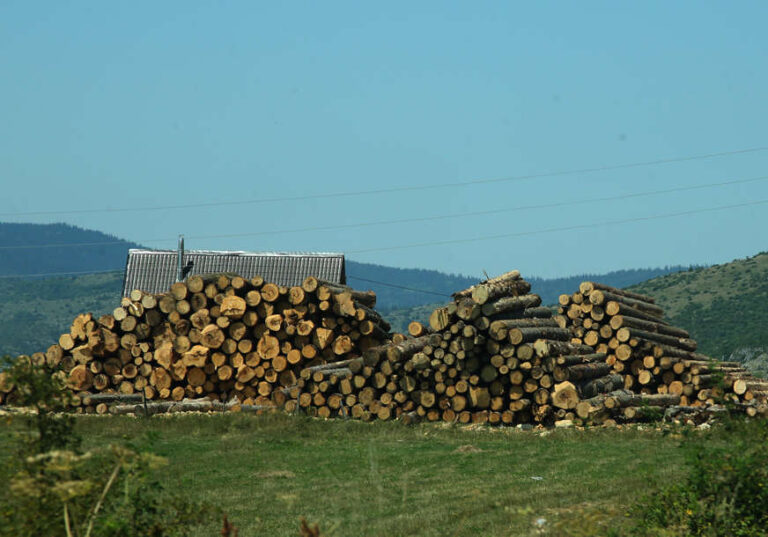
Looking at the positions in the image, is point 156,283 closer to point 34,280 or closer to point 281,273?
point 281,273

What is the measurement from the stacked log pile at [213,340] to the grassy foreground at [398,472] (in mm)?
2197

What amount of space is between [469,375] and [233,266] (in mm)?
16452

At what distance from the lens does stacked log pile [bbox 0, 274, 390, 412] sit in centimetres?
2105

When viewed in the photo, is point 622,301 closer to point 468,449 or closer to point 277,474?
point 468,449

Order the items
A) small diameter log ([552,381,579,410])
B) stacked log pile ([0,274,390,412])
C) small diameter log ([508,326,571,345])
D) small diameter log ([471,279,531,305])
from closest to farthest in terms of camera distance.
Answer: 1. small diameter log ([552,381,579,410])
2. small diameter log ([508,326,571,345])
3. small diameter log ([471,279,531,305])
4. stacked log pile ([0,274,390,412])

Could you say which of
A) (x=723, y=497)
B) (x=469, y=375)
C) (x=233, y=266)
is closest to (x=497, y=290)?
(x=469, y=375)

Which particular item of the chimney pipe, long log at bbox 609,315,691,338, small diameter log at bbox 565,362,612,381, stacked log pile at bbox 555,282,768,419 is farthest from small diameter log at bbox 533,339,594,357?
the chimney pipe

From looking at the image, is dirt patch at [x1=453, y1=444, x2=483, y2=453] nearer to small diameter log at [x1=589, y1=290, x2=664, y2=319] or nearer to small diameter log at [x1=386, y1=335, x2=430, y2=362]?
small diameter log at [x1=386, y1=335, x2=430, y2=362]

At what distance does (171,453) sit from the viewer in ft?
49.5

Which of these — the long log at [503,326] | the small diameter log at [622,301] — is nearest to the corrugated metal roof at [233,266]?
the small diameter log at [622,301]

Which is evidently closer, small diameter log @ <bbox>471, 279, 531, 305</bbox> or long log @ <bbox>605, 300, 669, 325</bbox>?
small diameter log @ <bbox>471, 279, 531, 305</bbox>

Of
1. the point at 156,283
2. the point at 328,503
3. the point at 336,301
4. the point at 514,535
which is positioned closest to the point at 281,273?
the point at 156,283

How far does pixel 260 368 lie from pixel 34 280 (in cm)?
17960

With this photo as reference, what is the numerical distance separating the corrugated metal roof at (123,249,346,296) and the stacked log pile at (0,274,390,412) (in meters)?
11.1
